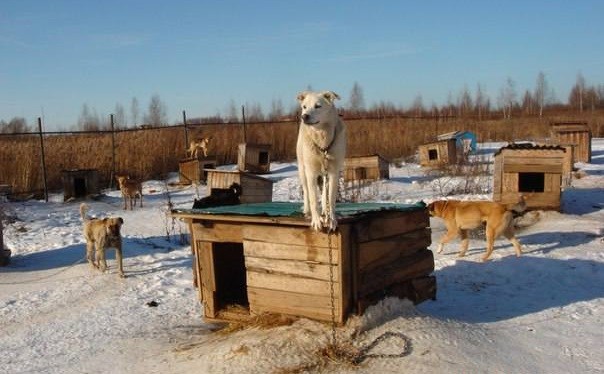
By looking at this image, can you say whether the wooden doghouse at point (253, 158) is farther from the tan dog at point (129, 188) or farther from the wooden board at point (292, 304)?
the wooden board at point (292, 304)

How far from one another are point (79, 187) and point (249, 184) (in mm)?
6416

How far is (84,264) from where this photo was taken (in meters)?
9.17

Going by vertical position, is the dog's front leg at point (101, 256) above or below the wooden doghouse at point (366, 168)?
below

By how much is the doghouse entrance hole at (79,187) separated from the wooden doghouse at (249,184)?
17.6 ft

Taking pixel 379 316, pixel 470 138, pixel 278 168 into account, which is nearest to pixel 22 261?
pixel 379 316

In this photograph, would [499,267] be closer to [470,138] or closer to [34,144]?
[470,138]

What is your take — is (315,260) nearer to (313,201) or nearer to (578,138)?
(313,201)

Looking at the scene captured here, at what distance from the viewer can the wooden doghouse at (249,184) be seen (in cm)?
1254

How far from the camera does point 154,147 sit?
72.9ft

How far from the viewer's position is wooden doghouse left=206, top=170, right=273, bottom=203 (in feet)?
41.1

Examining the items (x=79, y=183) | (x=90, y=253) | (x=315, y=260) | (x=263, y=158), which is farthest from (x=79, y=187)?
(x=315, y=260)

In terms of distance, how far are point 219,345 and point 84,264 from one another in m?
4.54

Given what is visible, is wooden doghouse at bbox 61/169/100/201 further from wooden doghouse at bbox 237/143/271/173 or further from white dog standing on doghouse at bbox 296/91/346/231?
white dog standing on doghouse at bbox 296/91/346/231

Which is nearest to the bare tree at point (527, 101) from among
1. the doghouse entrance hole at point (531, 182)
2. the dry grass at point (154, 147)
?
the dry grass at point (154, 147)
